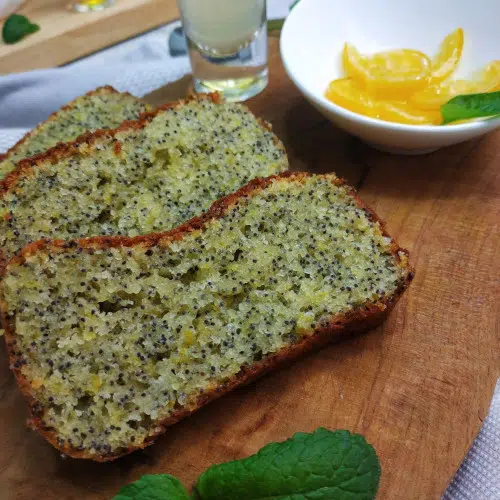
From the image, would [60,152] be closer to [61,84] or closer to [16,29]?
[61,84]

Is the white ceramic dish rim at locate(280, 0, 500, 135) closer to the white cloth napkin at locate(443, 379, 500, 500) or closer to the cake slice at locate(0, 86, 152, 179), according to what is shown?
the cake slice at locate(0, 86, 152, 179)

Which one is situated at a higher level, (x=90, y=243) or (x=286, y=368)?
(x=90, y=243)

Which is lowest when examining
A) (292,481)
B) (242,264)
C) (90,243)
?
(292,481)

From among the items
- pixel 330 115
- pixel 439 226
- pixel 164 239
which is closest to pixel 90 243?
pixel 164 239

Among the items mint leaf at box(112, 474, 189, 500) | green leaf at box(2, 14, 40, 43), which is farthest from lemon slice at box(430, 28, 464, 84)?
green leaf at box(2, 14, 40, 43)

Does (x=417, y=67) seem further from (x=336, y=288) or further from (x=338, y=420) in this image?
(x=338, y=420)

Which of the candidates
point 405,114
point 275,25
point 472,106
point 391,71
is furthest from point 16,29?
point 472,106
